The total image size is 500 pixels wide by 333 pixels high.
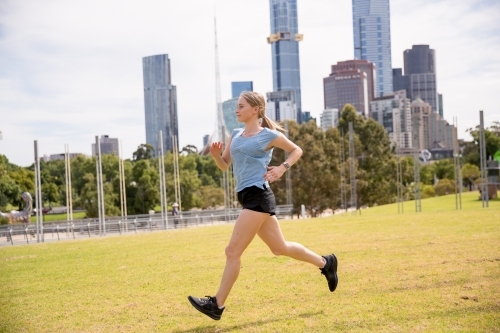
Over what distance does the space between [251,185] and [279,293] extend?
180 centimetres

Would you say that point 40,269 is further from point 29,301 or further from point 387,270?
point 387,270

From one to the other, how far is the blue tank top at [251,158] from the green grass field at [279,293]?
4.10 feet

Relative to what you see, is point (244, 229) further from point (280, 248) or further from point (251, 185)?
point (280, 248)

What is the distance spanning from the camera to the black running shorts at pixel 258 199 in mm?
5637

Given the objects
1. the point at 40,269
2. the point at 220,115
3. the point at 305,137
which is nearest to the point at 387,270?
the point at 40,269

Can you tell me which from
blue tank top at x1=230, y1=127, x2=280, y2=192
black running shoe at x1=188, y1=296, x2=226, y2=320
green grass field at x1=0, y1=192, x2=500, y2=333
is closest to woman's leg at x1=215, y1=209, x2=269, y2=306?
black running shoe at x1=188, y1=296, x2=226, y2=320

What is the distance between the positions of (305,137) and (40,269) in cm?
4604

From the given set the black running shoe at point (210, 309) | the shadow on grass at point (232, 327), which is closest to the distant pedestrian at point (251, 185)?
the black running shoe at point (210, 309)

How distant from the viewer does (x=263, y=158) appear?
5.81 metres

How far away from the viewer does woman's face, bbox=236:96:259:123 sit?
19.5 feet

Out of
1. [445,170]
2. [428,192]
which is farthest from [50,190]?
[445,170]

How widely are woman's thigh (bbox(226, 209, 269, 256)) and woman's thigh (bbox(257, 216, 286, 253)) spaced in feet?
0.74

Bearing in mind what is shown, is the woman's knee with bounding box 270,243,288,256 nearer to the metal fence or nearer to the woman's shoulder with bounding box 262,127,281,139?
the woman's shoulder with bounding box 262,127,281,139

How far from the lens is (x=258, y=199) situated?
18.5 ft
